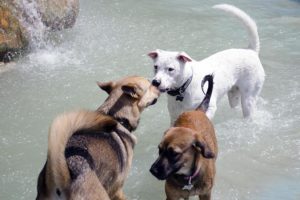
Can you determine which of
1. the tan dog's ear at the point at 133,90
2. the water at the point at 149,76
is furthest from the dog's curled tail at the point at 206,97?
the tan dog's ear at the point at 133,90

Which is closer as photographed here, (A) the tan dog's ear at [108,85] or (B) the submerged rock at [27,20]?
(A) the tan dog's ear at [108,85]

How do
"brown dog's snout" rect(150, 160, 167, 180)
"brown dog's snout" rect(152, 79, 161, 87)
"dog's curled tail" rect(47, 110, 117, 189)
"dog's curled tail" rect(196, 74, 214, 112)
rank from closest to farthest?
"dog's curled tail" rect(47, 110, 117, 189)
"brown dog's snout" rect(150, 160, 167, 180)
"brown dog's snout" rect(152, 79, 161, 87)
"dog's curled tail" rect(196, 74, 214, 112)

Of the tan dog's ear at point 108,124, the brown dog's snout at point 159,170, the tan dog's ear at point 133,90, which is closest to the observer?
the tan dog's ear at point 108,124

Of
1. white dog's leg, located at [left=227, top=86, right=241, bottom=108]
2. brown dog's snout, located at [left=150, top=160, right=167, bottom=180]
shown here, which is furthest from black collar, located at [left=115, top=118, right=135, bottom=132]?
white dog's leg, located at [left=227, top=86, right=241, bottom=108]

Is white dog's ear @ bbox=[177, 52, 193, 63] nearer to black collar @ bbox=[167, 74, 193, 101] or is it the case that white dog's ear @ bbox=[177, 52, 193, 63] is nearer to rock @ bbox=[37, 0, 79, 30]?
black collar @ bbox=[167, 74, 193, 101]

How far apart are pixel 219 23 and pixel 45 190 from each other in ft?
24.5

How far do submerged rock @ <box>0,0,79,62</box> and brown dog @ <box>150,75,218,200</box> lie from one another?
443 cm

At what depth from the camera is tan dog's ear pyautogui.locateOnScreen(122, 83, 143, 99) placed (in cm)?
439

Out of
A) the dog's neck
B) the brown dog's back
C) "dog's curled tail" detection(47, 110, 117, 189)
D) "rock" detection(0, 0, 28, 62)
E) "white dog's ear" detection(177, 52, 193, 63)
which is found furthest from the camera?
"rock" detection(0, 0, 28, 62)

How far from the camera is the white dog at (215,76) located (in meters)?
5.48

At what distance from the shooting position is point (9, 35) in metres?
8.02

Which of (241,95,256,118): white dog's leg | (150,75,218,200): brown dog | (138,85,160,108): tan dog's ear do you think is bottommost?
(241,95,256,118): white dog's leg

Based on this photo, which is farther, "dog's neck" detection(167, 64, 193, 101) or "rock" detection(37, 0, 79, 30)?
"rock" detection(37, 0, 79, 30)

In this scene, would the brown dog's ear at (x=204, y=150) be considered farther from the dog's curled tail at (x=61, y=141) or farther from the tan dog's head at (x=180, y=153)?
the dog's curled tail at (x=61, y=141)
